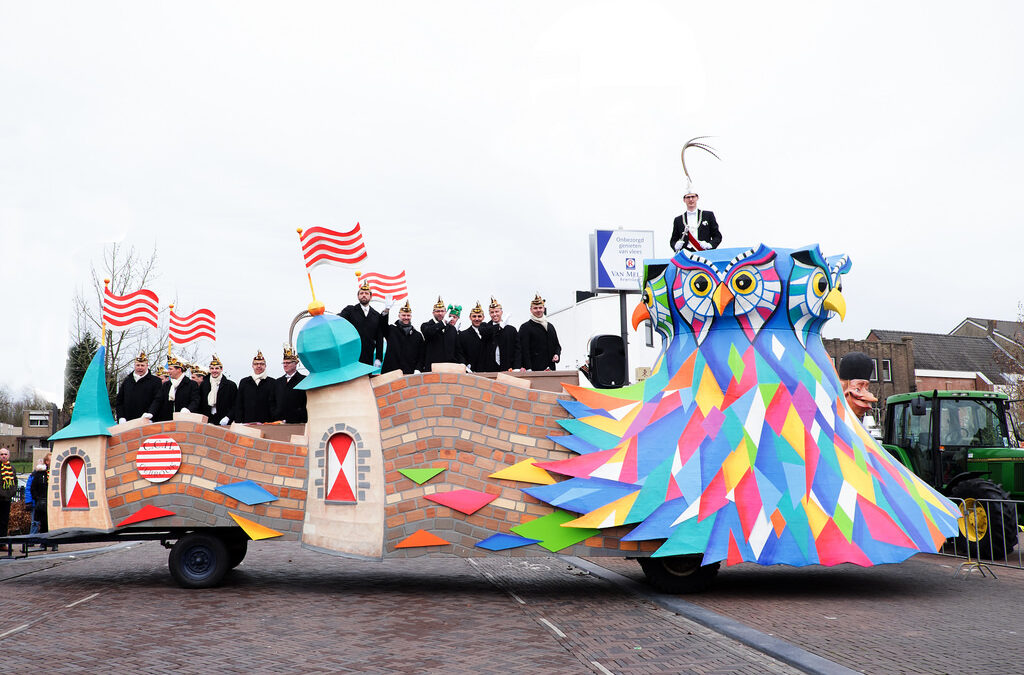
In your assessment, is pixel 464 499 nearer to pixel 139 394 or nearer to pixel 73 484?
pixel 73 484

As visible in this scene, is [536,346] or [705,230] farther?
[536,346]

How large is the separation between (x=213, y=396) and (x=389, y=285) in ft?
11.8

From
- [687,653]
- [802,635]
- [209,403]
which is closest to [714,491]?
[802,635]

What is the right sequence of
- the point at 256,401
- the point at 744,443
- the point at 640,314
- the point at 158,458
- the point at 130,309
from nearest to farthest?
the point at 744,443 → the point at 158,458 → the point at 640,314 → the point at 130,309 → the point at 256,401

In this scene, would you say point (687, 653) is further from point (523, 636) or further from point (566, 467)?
point (566, 467)

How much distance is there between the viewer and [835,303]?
1217 cm

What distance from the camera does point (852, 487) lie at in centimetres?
1105

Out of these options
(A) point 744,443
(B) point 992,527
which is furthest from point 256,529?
(B) point 992,527

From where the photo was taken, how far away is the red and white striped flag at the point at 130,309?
14.3m

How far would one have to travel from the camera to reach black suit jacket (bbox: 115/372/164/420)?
15.3 meters

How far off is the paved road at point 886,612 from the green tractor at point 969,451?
1.12 meters

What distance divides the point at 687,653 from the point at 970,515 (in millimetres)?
9638

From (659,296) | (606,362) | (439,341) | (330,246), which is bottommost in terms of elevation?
(606,362)

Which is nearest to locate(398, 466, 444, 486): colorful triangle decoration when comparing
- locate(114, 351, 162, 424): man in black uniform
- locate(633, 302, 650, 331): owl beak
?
locate(633, 302, 650, 331): owl beak
